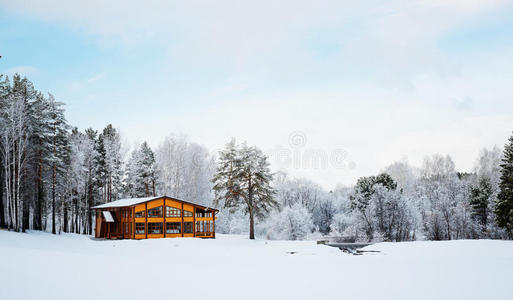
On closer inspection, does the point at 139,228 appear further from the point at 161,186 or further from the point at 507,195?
the point at 507,195

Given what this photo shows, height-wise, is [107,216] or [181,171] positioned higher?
[181,171]

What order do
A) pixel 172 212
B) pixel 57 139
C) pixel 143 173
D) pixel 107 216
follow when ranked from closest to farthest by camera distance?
pixel 107 216 < pixel 172 212 < pixel 57 139 < pixel 143 173

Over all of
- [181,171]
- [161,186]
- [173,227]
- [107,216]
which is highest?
[181,171]

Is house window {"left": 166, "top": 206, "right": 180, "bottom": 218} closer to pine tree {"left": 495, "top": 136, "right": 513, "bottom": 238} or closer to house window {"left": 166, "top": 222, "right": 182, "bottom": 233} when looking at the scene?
house window {"left": 166, "top": 222, "right": 182, "bottom": 233}

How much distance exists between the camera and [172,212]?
1560 inches

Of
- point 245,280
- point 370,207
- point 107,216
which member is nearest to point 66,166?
point 107,216

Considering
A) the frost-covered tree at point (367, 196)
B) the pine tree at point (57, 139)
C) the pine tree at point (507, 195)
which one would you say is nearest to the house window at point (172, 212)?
the pine tree at point (57, 139)

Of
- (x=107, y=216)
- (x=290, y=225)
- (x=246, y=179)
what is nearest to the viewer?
(x=107, y=216)

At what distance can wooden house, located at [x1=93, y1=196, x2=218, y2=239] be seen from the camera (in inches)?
1475

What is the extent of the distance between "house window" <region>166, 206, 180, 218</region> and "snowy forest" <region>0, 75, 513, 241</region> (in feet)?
13.5

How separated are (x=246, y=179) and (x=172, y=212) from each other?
900 centimetres

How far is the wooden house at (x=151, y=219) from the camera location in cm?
3747

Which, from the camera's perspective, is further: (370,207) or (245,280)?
(370,207)

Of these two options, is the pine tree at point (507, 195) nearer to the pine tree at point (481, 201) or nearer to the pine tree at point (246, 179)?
the pine tree at point (481, 201)
